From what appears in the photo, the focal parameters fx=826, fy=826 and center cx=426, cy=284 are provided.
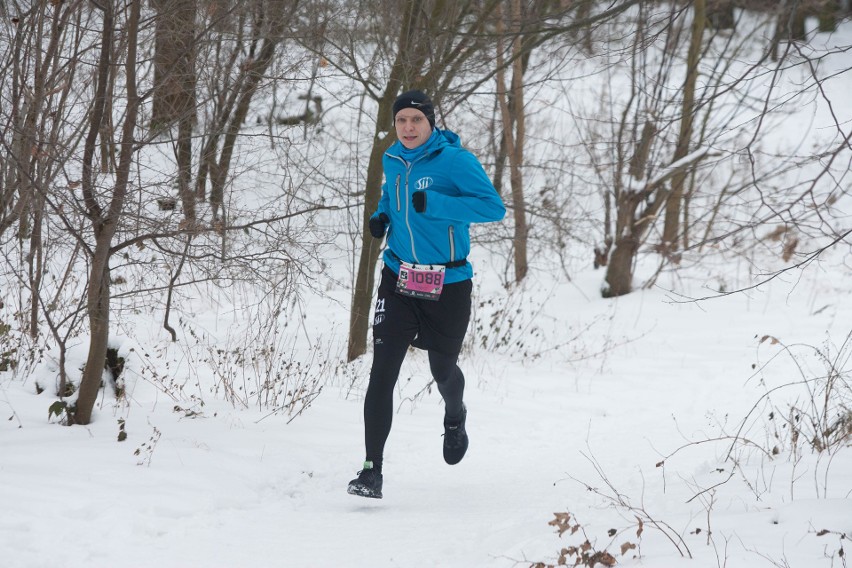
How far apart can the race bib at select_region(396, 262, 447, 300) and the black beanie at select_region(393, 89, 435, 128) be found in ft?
2.34

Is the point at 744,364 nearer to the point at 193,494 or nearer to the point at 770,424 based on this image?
the point at 770,424

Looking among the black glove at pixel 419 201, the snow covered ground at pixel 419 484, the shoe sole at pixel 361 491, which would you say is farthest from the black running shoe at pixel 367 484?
the black glove at pixel 419 201

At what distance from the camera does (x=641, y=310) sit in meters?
11.2

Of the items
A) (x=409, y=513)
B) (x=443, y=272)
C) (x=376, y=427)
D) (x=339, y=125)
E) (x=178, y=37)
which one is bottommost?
(x=409, y=513)

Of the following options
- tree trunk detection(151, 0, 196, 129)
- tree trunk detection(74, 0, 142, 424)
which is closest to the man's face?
tree trunk detection(151, 0, 196, 129)

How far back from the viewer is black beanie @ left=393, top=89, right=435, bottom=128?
13.1 ft

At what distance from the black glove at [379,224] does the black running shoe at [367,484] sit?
112 centimetres

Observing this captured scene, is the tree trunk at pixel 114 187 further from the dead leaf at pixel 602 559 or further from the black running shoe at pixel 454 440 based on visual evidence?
the dead leaf at pixel 602 559

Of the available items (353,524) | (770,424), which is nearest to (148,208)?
(353,524)

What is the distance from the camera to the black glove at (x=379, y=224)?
410 cm

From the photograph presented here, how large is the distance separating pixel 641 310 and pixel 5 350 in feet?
26.2

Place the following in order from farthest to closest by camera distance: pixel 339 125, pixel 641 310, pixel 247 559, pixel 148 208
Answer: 1. pixel 339 125
2. pixel 641 310
3. pixel 148 208
4. pixel 247 559

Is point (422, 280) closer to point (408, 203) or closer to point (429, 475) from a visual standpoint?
point (408, 203)

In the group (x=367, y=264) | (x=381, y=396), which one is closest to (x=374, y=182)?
(x=367, y=264)
